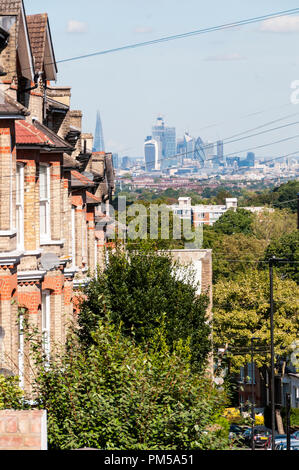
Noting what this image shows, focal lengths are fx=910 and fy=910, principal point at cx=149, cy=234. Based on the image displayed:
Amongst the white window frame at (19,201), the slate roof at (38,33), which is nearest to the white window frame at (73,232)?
the slate roof at (38,33)

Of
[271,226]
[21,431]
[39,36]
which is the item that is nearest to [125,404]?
[21,431]

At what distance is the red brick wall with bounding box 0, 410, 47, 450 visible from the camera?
11055 mm

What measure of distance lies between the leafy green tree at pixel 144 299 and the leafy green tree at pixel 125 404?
30.8 feet

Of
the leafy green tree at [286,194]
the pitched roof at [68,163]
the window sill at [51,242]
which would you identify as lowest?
the window sill at [51,242]

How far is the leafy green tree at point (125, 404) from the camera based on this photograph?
552 inches

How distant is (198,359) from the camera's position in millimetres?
30062

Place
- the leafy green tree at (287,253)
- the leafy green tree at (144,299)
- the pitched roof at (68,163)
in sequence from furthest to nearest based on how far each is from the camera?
1. the leafy green tree at (287,253)
2. the pitched roof at (68,163)
3. the leafy green tree at (144,299)

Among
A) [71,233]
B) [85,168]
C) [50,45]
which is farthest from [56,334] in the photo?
[85,168]

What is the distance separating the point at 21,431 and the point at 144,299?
1588 cm

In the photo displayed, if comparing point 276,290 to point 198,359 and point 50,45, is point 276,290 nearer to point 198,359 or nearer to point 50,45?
point 198,359

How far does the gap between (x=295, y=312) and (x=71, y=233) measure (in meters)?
38.0

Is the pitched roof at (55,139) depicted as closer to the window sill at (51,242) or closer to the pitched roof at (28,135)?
the pitched roof at (28,135)

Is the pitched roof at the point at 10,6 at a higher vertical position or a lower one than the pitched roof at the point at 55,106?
higher

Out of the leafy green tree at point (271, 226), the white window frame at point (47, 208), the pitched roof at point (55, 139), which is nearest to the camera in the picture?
the pitched roof at point (55, 139)
